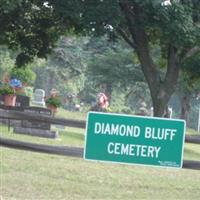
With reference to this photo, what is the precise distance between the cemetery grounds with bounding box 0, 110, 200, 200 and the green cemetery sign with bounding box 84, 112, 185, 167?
Answer: 499 cm

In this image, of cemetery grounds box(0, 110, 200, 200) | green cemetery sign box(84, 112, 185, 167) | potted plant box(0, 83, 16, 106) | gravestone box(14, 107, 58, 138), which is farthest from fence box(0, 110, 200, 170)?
potted plant box(0, 83, 16, 106)

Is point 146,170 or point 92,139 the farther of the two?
point 146,170

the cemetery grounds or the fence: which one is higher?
the fence

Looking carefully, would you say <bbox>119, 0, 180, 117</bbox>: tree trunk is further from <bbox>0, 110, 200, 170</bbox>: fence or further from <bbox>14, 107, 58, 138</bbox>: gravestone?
<bbox>0, 110, 200, 170</bbox>: fence

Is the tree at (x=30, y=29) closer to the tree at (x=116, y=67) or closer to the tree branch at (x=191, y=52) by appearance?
the tree branch at (x=191, y=52)

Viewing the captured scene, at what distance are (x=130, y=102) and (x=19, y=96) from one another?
52729mm

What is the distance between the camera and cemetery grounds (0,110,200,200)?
12.5 meters

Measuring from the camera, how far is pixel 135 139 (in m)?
6.74

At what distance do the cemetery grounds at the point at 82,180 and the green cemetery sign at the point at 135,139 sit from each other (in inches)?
196

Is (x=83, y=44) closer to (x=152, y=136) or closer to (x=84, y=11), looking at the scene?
(x=84, y=11)

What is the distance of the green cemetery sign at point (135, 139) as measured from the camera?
265 inches

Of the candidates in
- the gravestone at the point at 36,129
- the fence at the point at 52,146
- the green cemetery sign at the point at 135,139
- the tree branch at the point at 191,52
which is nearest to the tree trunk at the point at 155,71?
the tree branch at the point at 191,52

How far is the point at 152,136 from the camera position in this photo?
6.71 m

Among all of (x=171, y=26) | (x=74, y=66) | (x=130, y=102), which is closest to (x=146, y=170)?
(x=171, y=26)
